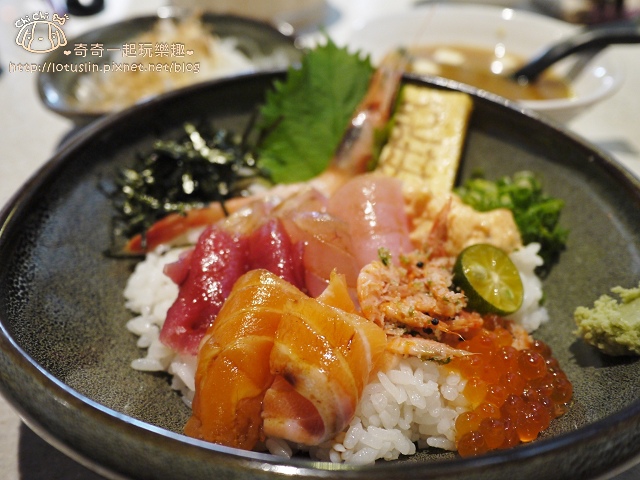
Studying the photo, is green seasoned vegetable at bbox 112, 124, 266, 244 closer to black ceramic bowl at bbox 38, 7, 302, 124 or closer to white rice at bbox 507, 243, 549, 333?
black ceramic bowl at bbox 38, 7, 302, 124

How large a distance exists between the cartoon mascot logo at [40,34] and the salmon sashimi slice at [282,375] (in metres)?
2.95

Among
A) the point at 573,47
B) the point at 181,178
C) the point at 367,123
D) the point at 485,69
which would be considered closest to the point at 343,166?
the point at 367,123

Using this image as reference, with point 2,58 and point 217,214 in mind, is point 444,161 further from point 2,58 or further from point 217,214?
point 2,58

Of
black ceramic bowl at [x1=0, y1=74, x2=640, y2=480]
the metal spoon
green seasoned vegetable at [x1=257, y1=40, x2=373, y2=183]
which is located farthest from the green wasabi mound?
the metal spoon

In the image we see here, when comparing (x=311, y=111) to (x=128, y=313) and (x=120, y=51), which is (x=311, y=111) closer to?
(x=128, y=313)

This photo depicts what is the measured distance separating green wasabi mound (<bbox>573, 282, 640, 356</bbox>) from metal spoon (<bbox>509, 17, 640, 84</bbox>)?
257 cm

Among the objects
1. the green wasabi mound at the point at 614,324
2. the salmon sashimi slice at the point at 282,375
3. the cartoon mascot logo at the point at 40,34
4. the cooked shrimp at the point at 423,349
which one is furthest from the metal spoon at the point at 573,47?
the cartoon mascot logo at the point at 40,34

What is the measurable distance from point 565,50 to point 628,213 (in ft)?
7.37

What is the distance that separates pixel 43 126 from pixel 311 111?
2081 mm

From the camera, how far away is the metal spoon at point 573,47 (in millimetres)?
3945

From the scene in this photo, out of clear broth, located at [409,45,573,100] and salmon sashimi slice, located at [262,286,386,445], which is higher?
clear broth, located at [409,45,573,100]

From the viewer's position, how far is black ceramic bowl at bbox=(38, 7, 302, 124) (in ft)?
11.3

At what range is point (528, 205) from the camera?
264 centimetres

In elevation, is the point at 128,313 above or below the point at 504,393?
below
